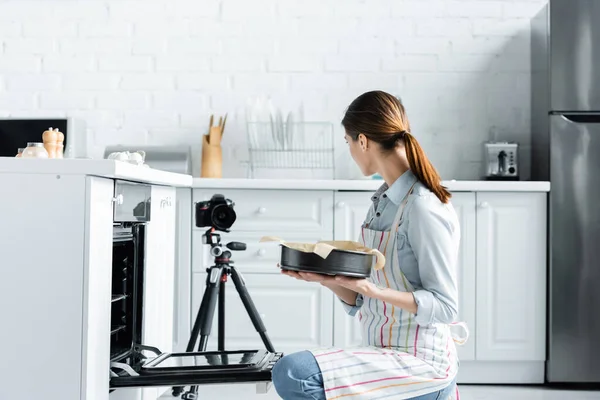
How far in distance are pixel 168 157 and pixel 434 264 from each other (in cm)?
239

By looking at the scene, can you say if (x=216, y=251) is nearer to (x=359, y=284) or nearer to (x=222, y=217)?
(x=222, y=217)

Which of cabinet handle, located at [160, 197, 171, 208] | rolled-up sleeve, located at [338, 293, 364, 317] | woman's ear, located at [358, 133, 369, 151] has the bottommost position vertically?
rolled-up sleeve, located at [338, 293, 364, 317]

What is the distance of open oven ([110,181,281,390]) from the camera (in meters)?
2.06

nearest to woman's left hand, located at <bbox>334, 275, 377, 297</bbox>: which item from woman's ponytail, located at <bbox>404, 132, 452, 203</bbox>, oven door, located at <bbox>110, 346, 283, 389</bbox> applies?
woman's ponytail, located at <bbox>404, 132, 452, 203</bbox>

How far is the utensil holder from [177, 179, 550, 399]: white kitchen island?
389 millimetres

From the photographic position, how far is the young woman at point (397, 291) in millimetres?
1767

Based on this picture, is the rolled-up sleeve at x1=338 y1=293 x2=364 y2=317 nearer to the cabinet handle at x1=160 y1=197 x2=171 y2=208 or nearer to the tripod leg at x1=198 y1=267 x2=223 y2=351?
the cabinet handle at x1=160 y1=197 x2=171 y2=208

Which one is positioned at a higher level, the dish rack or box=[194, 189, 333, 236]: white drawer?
the dish rack

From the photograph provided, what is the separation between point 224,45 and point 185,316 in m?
1.49

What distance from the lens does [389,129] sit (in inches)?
75.5

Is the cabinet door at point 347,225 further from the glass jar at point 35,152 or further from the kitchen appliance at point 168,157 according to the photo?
the glass jar at point 35,152

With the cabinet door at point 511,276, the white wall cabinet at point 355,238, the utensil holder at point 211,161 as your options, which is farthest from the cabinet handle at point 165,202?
the cabinet door at point 511,276

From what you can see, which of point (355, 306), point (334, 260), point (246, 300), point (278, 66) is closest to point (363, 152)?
point (334, 260)

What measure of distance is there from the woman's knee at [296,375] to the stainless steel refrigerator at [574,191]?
202cm
